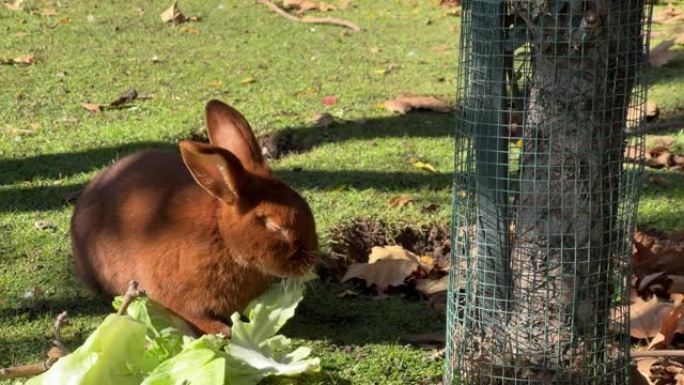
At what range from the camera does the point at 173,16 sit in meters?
9.13

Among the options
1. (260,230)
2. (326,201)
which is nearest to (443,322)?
(260,230)

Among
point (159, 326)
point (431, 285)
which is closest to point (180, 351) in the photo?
point (159, 326)

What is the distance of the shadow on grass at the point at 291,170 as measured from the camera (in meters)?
5.02

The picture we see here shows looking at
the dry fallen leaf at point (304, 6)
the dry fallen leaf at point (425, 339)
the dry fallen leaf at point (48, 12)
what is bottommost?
the dry fallen leaf at point (425, 339)

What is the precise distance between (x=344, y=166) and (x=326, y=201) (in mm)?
510

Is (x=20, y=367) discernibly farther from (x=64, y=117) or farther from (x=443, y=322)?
(x=64, y=117)

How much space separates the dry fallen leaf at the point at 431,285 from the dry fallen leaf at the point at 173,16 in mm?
5505

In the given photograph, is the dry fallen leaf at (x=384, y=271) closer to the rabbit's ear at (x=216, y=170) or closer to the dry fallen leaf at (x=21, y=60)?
the rabbit's ear at (x=216, y=170)

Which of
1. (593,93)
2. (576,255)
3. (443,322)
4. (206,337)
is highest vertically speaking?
(593,93)

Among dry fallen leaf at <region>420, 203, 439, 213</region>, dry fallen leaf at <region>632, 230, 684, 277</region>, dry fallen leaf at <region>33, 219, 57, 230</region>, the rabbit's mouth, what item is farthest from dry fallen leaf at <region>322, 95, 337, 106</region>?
the rabbit's mouth

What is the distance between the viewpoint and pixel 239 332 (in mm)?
3451

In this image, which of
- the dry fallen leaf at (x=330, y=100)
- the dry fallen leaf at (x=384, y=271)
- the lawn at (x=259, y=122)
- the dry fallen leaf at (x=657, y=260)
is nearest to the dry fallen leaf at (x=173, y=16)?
the lawn at (x=259, y=122)

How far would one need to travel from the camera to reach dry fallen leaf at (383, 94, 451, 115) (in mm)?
6332

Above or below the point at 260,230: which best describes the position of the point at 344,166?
below
